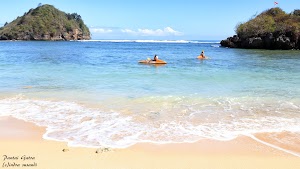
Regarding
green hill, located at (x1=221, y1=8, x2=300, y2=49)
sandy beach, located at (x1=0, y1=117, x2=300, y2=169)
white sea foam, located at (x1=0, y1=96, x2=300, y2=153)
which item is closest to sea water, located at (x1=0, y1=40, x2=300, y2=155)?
white sea foam, located at (x1=0, y1=96, x2=300, y2=153)

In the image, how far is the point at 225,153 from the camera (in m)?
6.94

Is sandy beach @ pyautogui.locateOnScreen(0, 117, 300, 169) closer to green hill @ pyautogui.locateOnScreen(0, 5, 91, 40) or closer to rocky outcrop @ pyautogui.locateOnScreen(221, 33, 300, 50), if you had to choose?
rocky outcrop @ pyautogui.locateOnScreen(221, 33, 300, 50)

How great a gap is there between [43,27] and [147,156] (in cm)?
17060

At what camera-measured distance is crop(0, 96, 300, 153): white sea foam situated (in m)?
8.04

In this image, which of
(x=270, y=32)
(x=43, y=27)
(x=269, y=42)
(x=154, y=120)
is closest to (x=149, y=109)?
(x=154, y=120)

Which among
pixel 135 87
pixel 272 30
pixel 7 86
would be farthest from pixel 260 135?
pixel 272 30

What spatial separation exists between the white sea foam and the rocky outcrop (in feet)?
187

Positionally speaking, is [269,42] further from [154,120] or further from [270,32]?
[154,120]

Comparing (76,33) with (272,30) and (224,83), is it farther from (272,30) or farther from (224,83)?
(224,83)

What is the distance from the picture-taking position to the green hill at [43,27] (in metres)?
161

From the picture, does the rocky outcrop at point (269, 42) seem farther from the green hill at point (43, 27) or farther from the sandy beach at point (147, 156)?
the green hill at point (43, 27)

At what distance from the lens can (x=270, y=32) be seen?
67875 mm

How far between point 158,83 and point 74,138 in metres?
10.00

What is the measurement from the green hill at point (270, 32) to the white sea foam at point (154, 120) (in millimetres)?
57647
